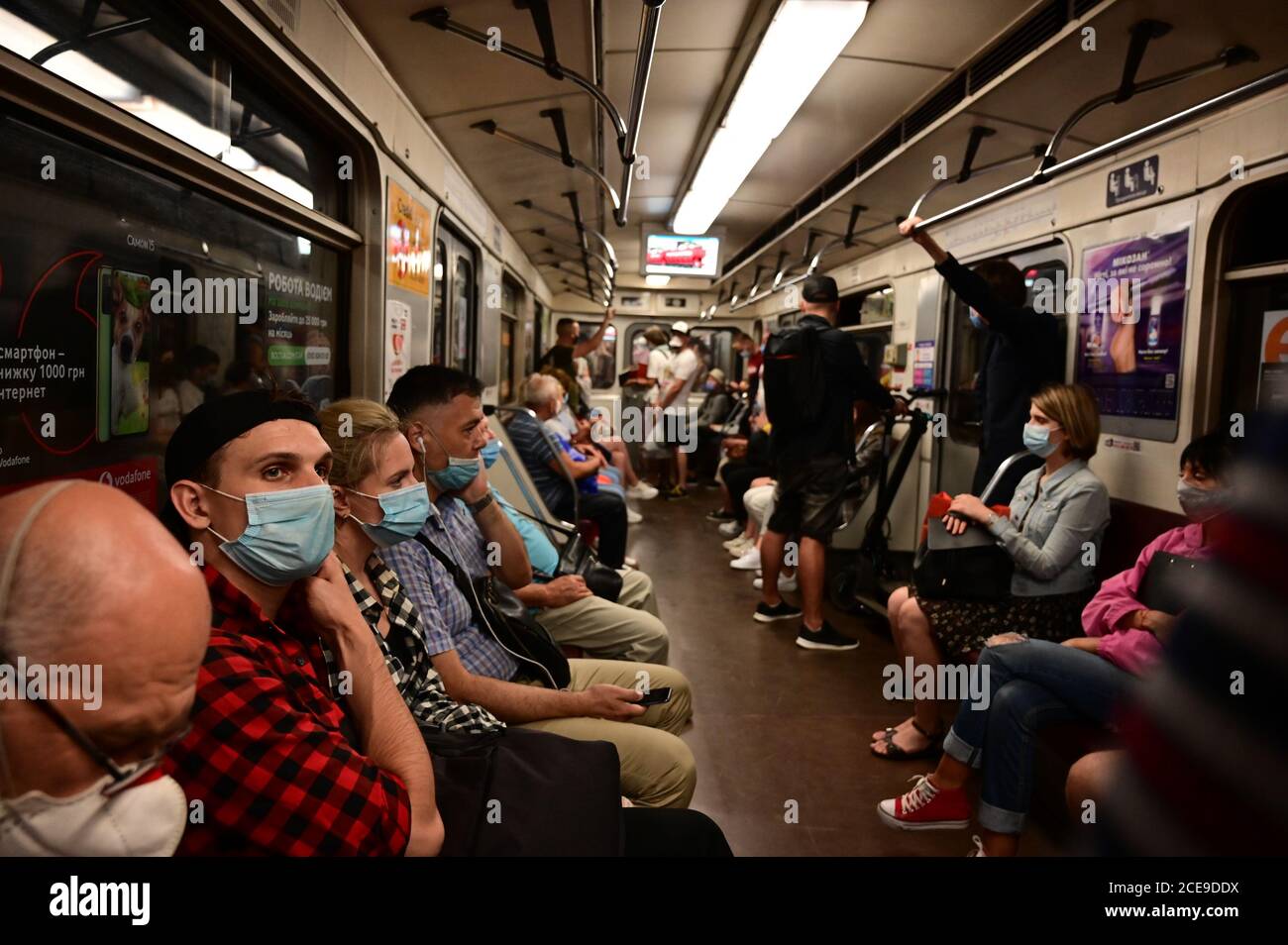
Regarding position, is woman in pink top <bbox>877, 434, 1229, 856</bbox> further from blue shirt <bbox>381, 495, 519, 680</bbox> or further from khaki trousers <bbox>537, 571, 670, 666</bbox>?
blue shirt <bbox>381, 495, 519, 680</bbox>

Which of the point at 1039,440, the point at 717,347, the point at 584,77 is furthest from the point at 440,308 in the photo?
the point at 717,347

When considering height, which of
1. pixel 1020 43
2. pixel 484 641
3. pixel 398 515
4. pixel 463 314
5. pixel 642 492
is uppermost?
pixel 1020 43

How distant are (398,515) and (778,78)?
250cm

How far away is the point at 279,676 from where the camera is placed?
3.88 ft

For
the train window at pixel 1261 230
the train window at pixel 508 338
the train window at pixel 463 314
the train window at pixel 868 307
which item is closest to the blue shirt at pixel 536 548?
the train window at pixel 463 314

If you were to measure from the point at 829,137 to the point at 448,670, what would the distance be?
354cm

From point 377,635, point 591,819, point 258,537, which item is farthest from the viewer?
point 377,635

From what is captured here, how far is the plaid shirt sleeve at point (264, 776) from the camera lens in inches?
39.2

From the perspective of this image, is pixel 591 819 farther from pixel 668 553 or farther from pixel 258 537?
pixel 668 553

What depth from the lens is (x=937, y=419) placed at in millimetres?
5148
